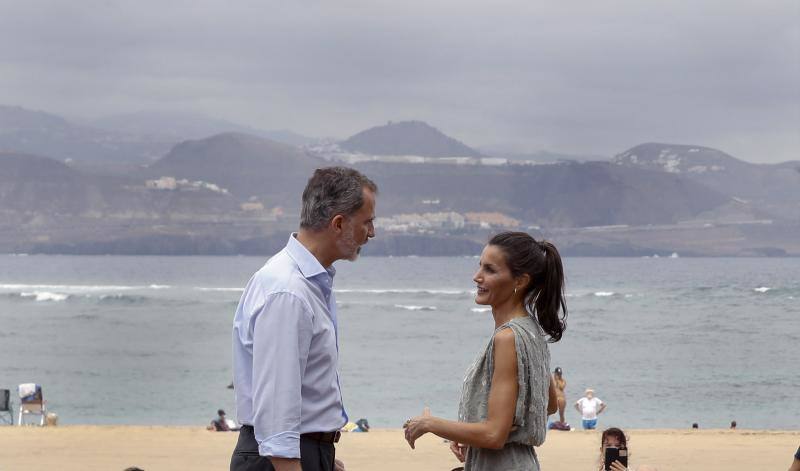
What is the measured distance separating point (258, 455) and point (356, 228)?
2.00ft

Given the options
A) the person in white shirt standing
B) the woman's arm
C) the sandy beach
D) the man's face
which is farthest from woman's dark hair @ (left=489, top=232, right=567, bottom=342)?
the person in white shirt standing

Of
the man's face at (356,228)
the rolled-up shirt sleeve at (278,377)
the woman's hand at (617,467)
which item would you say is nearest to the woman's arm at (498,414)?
the rolled-up shirt sleeve at (278,377)

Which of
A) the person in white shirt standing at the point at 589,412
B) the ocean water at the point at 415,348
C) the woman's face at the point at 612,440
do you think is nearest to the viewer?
the woman's face at the point at 612,440

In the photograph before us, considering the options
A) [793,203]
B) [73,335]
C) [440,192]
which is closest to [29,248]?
[440,192]

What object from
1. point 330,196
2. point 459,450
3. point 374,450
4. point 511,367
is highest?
point 330,196

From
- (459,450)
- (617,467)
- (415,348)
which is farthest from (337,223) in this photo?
(415,348)

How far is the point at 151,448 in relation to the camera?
16.0m

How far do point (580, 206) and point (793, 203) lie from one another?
36.1 m

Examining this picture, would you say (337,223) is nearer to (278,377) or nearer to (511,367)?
(278,377)

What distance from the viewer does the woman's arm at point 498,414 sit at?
2861 millimetres

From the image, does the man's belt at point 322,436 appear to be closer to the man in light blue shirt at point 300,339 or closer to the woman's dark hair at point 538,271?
the man in light blue shirt at point 300,339

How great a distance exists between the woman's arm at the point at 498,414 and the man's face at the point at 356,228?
424 mm

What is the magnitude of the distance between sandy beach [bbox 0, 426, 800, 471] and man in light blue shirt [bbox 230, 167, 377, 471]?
1052cm

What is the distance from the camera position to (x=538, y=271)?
3.04 metres
